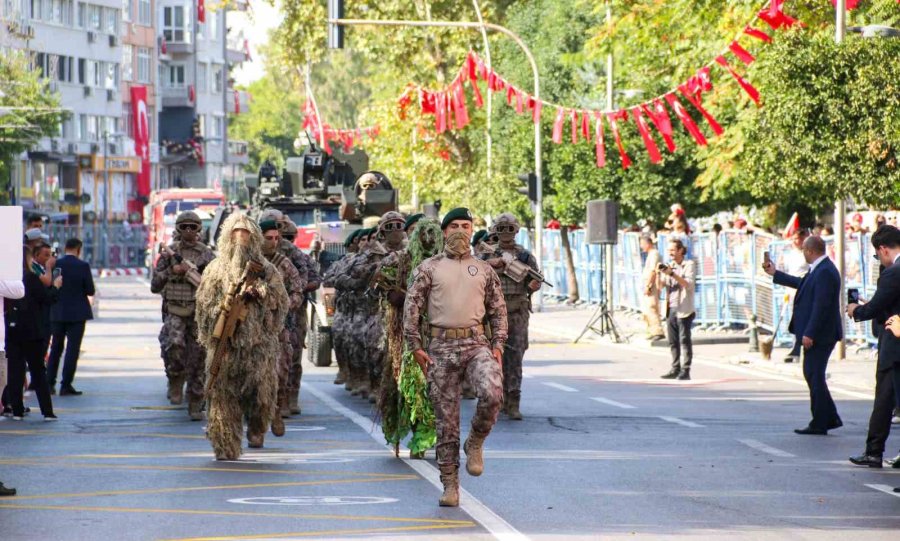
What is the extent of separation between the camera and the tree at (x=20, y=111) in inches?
2309

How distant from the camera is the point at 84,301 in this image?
72.0 ft

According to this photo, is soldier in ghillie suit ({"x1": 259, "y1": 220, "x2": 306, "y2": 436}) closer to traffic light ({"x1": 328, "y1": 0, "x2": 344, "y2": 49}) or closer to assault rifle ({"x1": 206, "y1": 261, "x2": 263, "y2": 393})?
assault rifle ({"x1": 206, "y1": 261, "x2": 263, "y2": 393})

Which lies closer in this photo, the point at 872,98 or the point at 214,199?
the point at 872,98

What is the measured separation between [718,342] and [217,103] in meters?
92.5

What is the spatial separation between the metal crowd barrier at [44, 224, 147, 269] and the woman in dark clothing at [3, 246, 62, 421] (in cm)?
5382

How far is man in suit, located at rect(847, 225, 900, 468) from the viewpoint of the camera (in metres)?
14.2

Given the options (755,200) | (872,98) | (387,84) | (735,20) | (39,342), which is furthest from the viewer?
(387,84)

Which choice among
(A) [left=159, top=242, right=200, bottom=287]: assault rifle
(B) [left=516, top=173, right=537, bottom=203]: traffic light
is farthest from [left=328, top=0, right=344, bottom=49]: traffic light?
(A) [left=159, top=242, right=200, bottom=287]: assault rifle

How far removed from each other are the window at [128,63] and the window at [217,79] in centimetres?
1684

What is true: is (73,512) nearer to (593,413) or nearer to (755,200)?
(593,413)

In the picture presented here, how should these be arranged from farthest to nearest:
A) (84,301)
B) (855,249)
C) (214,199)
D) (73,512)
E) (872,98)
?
(214,199) < (855,249) < (872,98) < (84,301) < (73,512)

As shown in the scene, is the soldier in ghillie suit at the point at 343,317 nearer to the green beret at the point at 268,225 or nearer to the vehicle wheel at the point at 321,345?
the green beret at the point at 268,225

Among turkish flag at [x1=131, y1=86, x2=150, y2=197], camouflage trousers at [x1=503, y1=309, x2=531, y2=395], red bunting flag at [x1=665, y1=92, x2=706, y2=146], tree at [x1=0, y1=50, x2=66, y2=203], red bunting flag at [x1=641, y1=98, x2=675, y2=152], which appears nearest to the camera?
camouflage trousers at [x1=503, y1=309, x2=531, y2=395]

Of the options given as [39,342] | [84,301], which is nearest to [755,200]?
[84,301]
